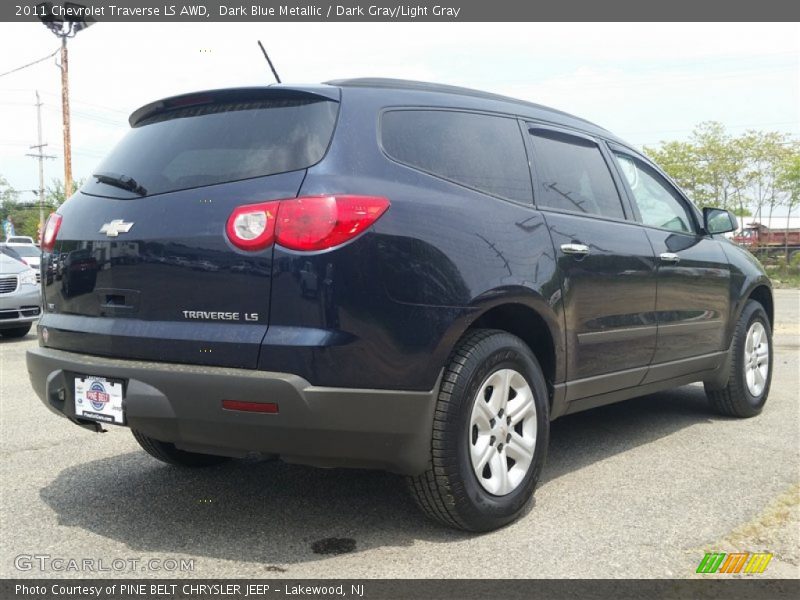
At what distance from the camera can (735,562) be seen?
9.61ft

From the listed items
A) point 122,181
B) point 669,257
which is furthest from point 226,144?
point 669,257

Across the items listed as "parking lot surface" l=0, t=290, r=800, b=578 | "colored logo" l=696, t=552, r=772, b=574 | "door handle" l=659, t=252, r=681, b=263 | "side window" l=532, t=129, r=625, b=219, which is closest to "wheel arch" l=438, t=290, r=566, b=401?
"side window" l=532, t=129, r=625, b=219

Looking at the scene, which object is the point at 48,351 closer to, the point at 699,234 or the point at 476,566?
the point at 476,566

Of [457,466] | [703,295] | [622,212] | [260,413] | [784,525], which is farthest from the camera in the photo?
[703,295]

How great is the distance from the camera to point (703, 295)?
488 cm

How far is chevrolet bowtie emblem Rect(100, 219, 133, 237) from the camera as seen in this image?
10.1ft

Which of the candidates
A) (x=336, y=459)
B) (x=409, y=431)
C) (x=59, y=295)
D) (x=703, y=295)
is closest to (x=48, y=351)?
(x=59, y=295)

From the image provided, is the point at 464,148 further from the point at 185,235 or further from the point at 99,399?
the point at 99,399

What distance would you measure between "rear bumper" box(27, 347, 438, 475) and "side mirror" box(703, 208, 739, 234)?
3.07m

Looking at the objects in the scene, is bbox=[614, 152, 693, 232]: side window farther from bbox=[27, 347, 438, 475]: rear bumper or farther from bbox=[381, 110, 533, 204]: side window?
bbox=[27, 347, 438, 475]: rear bumper

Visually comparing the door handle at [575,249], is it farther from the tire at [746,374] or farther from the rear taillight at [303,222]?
the tire at [746,374]

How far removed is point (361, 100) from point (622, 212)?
1.91 m

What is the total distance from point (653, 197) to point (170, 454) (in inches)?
126

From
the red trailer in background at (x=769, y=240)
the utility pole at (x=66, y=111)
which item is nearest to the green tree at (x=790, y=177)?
the red trailer in background at (x=769, y=240)
